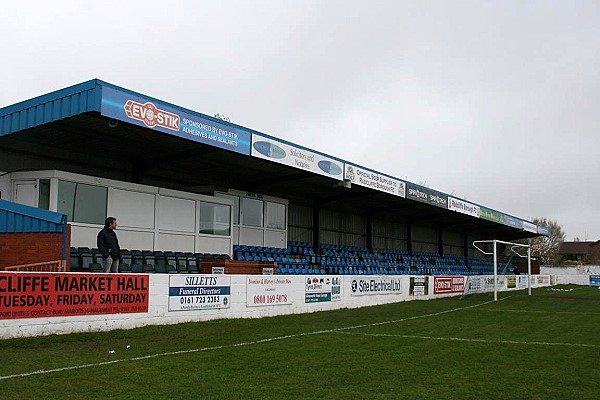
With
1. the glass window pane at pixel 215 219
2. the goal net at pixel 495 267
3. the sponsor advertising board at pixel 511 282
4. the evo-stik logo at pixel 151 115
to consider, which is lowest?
the sponsor advertising board at pixel 511 282

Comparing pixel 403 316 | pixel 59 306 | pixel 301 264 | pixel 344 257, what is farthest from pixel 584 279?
pixel 59 306

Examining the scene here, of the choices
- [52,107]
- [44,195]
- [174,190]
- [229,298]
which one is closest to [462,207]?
[174,190]

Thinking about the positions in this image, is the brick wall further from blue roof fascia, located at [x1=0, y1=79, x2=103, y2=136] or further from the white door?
blue roof fascia, located at [x1=0, y1=79, x2=103, y2=136]

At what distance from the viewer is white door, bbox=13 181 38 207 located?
58.6ft

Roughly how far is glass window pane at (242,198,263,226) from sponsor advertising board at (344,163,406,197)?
408 centimetres

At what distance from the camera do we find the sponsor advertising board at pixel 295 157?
21.7 meters

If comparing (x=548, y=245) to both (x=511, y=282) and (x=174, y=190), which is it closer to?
(x=511, y=282)

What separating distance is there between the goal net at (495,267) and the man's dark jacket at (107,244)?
749 inches

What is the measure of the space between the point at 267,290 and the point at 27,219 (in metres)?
6.94

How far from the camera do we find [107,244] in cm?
1500

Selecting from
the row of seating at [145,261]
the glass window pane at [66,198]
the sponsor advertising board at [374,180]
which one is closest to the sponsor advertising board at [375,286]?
the sponsor advertising board at [374,180]

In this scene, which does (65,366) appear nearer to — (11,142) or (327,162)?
(11,142)

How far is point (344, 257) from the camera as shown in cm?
3319

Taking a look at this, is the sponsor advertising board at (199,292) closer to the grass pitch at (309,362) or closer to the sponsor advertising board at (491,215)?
the grass pitch at (309,362)
